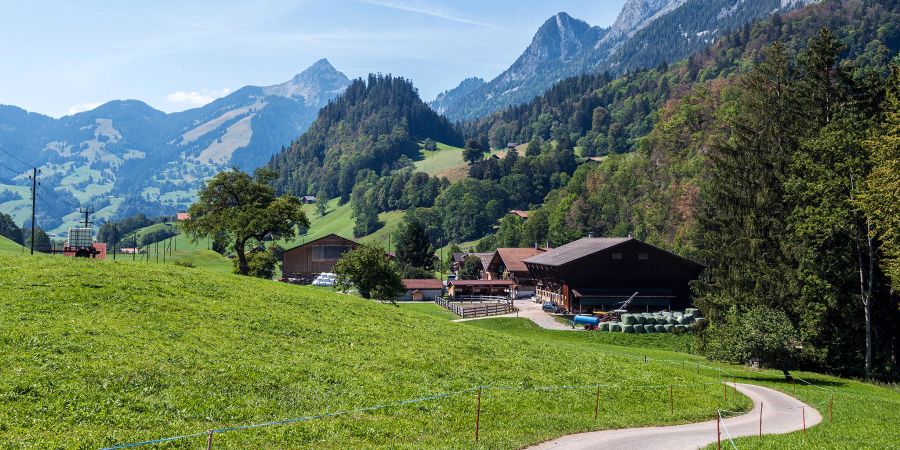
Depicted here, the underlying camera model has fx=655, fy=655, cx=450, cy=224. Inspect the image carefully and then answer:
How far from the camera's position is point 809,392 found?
37281 mm

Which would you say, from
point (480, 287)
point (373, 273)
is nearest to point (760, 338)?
point (373, 273)

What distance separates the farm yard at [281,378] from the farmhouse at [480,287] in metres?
77.2

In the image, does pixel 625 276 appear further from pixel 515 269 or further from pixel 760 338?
pixel 760 338

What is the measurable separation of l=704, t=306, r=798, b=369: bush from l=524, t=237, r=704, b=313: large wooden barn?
41035 millimetres

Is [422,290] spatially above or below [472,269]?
below

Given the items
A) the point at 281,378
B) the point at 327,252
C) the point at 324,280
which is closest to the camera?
the point at 281,378

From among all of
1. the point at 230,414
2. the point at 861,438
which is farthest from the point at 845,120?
the point at 230,414

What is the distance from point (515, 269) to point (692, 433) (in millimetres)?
93894

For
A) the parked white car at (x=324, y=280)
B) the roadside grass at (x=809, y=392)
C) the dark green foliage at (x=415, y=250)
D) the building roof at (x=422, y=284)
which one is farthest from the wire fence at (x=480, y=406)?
the dark green foliage at (x=415, y=250)

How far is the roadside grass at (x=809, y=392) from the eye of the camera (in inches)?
901

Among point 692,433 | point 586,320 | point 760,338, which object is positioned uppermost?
point 760,338

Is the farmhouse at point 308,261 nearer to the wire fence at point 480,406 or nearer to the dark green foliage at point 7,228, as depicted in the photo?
the wire fence at point 480,406

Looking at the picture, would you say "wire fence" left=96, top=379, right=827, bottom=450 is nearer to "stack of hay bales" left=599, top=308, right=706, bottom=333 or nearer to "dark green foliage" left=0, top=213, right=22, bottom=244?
"stack of hay bales" left=599, top=308, right=706, bottom=333

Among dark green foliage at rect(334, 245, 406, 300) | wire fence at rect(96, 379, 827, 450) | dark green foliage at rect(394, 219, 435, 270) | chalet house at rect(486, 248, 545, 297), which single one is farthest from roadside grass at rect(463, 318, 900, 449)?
dark green foliage at rect(394, 219, 435, 270)
